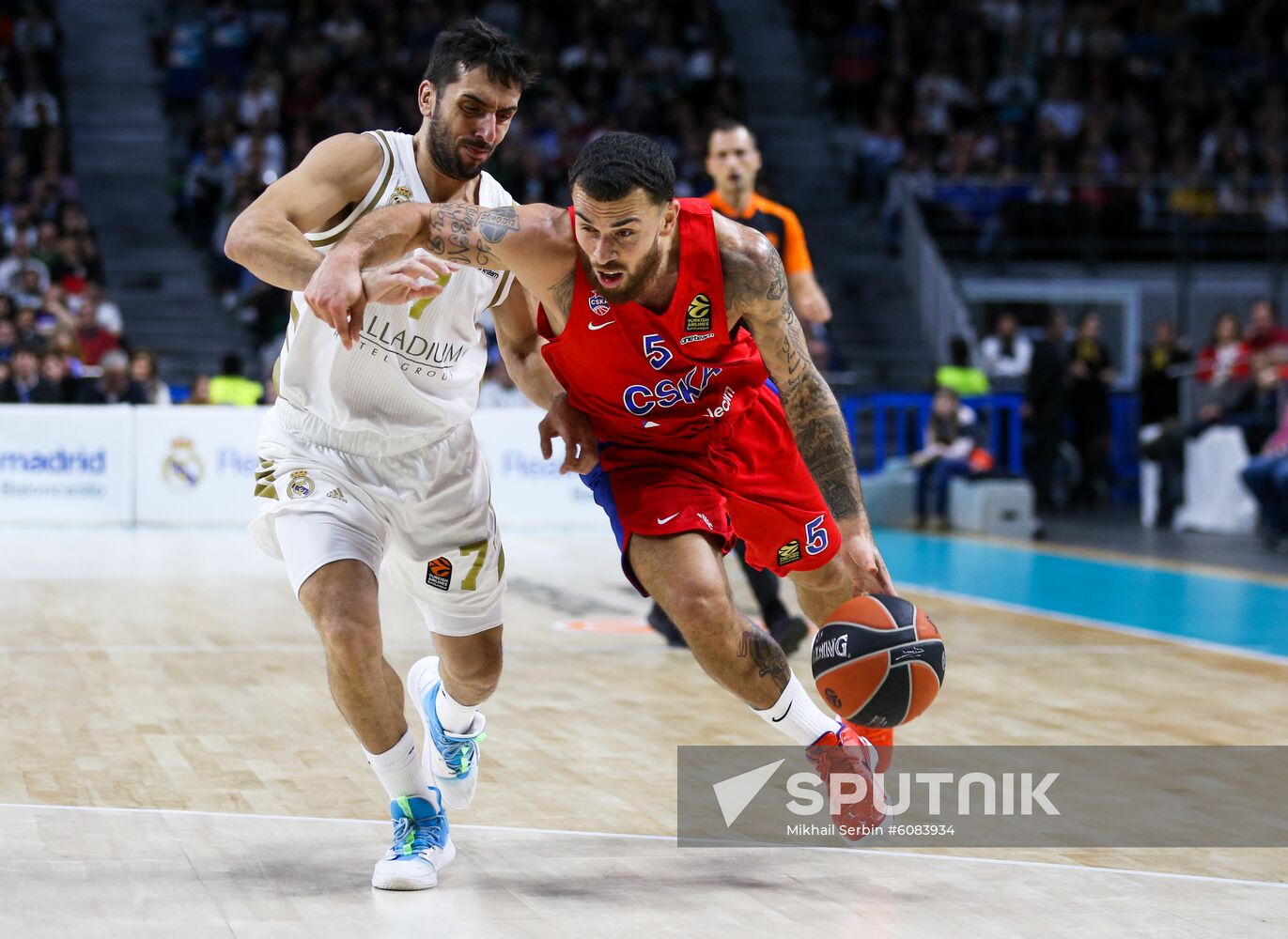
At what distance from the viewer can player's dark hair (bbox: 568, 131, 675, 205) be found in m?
3.91

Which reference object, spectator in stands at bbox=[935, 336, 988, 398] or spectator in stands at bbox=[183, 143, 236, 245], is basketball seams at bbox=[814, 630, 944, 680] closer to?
spectator in stands at bbox=[935, 336, 988, 398]

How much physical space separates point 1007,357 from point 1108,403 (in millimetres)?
1096

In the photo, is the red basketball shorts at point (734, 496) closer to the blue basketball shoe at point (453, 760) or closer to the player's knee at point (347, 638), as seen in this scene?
the blue basketball shoe at point (453, 760)

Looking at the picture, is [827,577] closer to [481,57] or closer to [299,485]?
[299,485]

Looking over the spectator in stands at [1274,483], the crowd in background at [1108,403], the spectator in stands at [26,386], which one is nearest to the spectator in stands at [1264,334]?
the crowd in background at [1108,403]

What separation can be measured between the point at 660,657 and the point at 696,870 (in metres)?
3.36

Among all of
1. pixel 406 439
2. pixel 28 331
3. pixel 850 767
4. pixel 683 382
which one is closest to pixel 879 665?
pixel 850 767

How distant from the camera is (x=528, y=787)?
16.4 ft

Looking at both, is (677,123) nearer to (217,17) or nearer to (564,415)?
(217,17)

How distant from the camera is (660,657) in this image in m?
A: 7.44

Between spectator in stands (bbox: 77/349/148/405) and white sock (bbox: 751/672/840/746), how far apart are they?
401 inches

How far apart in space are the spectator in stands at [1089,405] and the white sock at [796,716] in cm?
1223

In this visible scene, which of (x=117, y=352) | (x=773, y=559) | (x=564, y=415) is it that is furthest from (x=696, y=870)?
(x=117, y=352)

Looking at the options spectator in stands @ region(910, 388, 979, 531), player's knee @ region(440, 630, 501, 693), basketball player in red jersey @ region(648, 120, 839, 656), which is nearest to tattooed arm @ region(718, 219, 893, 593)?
player's knee @ region(440, 630, 501, 693)
